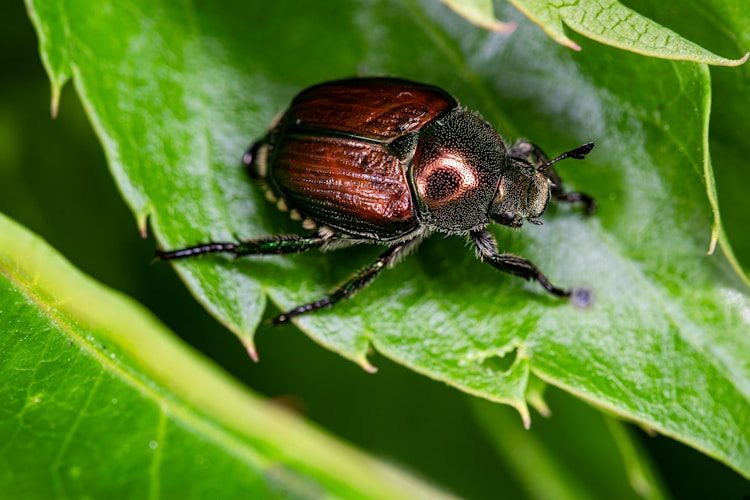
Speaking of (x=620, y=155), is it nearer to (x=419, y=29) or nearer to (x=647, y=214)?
(x=647, y=214)

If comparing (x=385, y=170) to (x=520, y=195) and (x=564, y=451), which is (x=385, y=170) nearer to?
(x=520, y=195)

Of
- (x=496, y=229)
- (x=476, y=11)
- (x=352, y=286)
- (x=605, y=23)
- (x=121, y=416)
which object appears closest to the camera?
(x=476, y=11)

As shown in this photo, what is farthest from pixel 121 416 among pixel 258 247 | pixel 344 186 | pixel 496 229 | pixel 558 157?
pixel 558 157

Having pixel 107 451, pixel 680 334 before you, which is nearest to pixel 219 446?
pixel 107 451

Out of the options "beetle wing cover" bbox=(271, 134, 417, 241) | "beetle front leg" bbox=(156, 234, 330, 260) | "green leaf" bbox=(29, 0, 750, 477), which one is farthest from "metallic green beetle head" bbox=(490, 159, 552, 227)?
"beetle front leg" bbox=(156, 234, 330, 260)

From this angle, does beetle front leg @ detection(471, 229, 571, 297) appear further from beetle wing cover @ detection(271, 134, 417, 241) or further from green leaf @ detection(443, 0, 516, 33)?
green leaf @ detection(443, 0, 516, 33)
